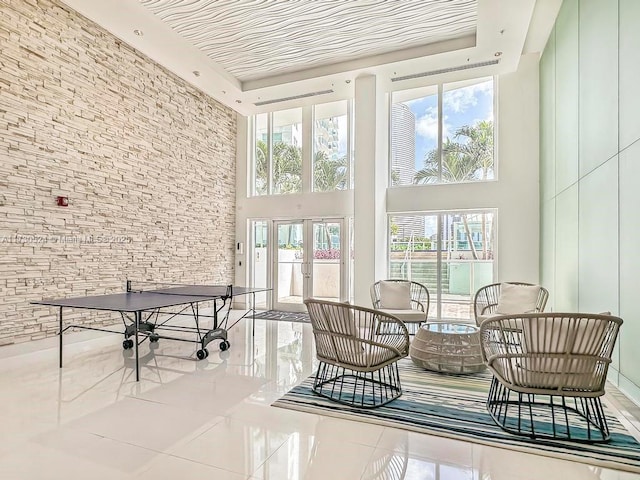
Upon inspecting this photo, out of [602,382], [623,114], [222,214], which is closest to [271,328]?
[222,214]

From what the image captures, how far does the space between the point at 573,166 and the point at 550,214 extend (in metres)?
1.28

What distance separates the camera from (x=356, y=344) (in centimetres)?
297

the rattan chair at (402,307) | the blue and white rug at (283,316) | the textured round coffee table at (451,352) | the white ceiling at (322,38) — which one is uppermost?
the white ceiling at (322,38)

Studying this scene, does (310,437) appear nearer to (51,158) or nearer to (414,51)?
(51,158)

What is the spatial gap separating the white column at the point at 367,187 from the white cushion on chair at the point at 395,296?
101cm

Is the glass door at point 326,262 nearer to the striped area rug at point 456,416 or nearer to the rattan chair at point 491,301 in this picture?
the rattan chair at point 491,301

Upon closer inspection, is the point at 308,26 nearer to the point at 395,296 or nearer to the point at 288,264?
the point at 395,296

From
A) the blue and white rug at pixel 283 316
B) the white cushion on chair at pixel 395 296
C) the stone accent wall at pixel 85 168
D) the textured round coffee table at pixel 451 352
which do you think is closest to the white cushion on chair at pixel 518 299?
the white cushion on chair at pixel 395 296

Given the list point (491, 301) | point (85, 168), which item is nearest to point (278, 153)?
point (85, 168)

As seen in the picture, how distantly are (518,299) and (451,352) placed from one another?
182cm

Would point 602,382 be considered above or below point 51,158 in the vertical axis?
below

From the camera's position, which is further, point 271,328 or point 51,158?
point 271,328

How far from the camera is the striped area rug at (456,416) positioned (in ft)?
7.64

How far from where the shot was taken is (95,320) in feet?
17.7
